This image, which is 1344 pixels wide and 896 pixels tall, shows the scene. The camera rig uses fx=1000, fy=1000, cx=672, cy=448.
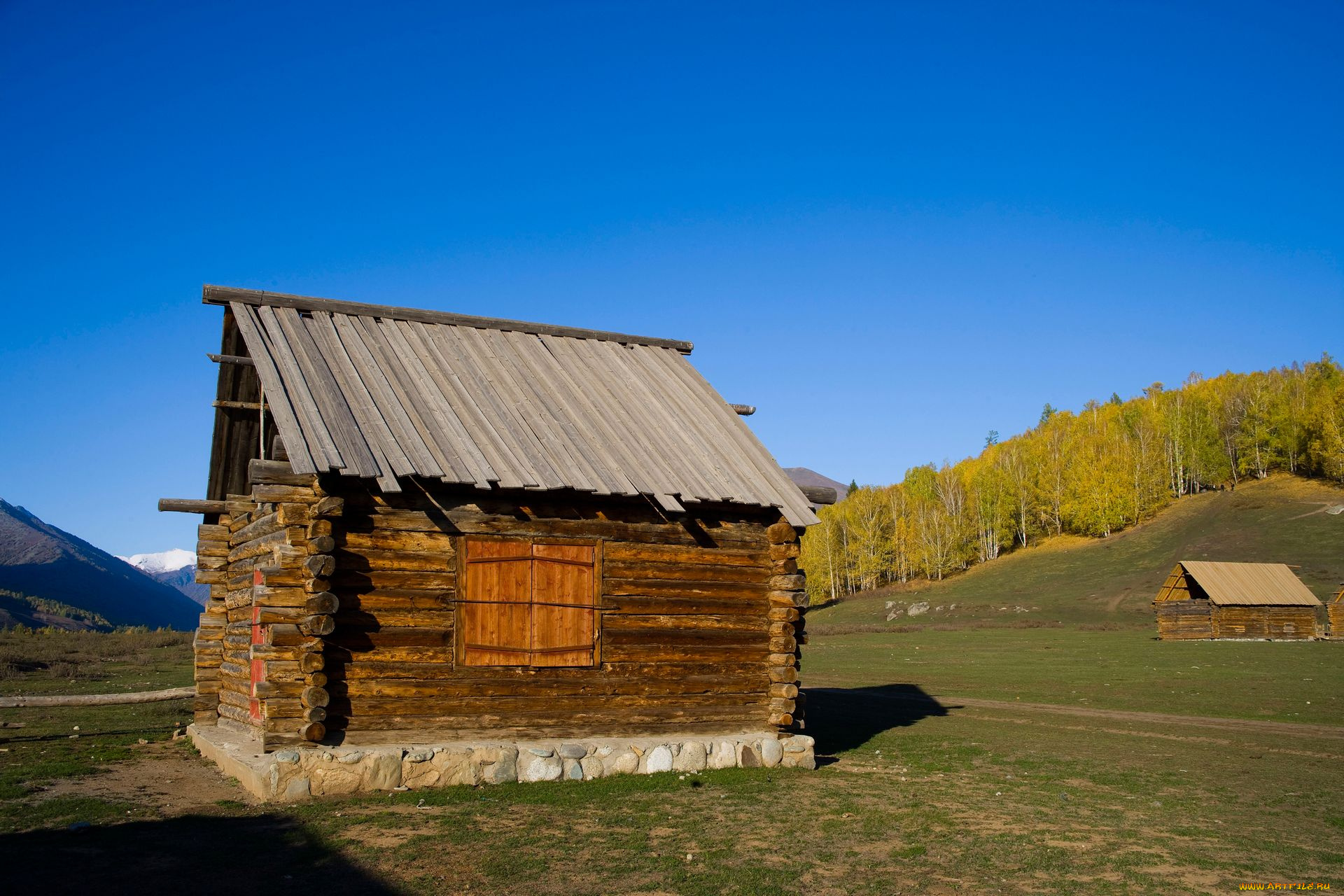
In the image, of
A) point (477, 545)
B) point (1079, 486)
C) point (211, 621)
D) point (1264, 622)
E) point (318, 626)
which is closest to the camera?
point (318, 626)

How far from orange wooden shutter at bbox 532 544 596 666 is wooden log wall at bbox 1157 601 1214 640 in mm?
47794

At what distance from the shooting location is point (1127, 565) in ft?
278

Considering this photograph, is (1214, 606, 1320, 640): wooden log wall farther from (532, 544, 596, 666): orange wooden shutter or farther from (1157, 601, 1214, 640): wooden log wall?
(532, 544, 596, 666): orange wooden shutter

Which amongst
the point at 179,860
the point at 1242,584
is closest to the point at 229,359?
the point at 179,860

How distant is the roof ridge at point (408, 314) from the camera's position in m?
15.7

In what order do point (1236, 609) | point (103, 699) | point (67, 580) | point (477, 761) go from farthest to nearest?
point (67, 580)
point (1236, 609)
point (103, 699)
point (477, 761)

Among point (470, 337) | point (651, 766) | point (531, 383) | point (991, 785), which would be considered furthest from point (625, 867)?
point (470, 337)

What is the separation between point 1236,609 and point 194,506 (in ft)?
171

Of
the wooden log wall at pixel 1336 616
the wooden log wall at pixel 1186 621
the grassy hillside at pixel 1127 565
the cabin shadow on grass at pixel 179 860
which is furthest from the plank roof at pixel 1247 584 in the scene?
the cabin shadow on grass at pixel 179 860

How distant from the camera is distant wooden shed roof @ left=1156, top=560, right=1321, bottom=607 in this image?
5269cm

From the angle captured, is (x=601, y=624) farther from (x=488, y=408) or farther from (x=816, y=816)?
(x=816, y=816)

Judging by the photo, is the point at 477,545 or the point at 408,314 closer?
the point at 477,545

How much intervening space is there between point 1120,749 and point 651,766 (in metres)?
8.89

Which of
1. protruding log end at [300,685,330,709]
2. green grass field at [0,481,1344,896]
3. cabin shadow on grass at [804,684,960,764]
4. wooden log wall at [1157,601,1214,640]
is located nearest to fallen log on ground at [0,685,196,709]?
green grass field at [0,481,1344,896]
